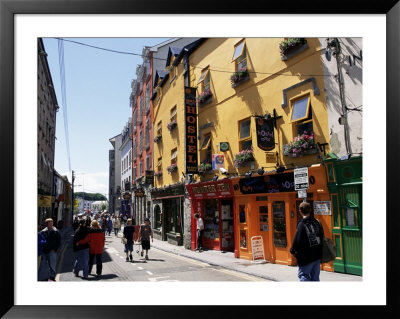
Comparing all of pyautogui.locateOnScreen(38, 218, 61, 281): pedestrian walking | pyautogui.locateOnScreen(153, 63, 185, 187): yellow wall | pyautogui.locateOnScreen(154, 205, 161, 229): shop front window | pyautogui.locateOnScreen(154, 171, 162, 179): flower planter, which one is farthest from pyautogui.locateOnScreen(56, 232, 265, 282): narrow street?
pyautogui.locateOnScreen(154, 205, 161, 229): shop front window

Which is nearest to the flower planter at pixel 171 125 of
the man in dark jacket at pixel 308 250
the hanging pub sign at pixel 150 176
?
the hanging pub sign at pixel 150 176

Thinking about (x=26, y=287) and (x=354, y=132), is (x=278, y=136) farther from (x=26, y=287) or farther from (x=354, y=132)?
(x=26, y=287)

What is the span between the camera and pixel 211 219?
16.2 metres

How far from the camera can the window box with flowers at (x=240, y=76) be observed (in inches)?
508

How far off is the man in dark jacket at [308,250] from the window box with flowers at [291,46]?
6.30m

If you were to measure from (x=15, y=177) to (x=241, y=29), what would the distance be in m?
4.28

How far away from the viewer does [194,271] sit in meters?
10.5

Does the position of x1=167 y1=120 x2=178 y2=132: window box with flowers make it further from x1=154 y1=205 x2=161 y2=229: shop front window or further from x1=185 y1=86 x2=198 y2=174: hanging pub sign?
x1=154 y1=205 x2=161 y2=229: shop front window

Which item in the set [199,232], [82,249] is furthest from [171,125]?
[82,249]

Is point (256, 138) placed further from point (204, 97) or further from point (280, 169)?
point (204, 97)

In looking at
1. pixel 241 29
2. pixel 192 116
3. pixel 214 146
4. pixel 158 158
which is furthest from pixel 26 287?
pixel 158 158

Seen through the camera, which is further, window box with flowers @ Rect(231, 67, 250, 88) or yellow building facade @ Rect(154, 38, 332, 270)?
window box with flowers @ Rect(231, 67, 250, 88)

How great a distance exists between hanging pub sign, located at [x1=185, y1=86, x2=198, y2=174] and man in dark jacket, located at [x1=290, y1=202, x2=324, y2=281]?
34.7 ft

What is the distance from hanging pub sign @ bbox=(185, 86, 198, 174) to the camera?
53.1 feet
